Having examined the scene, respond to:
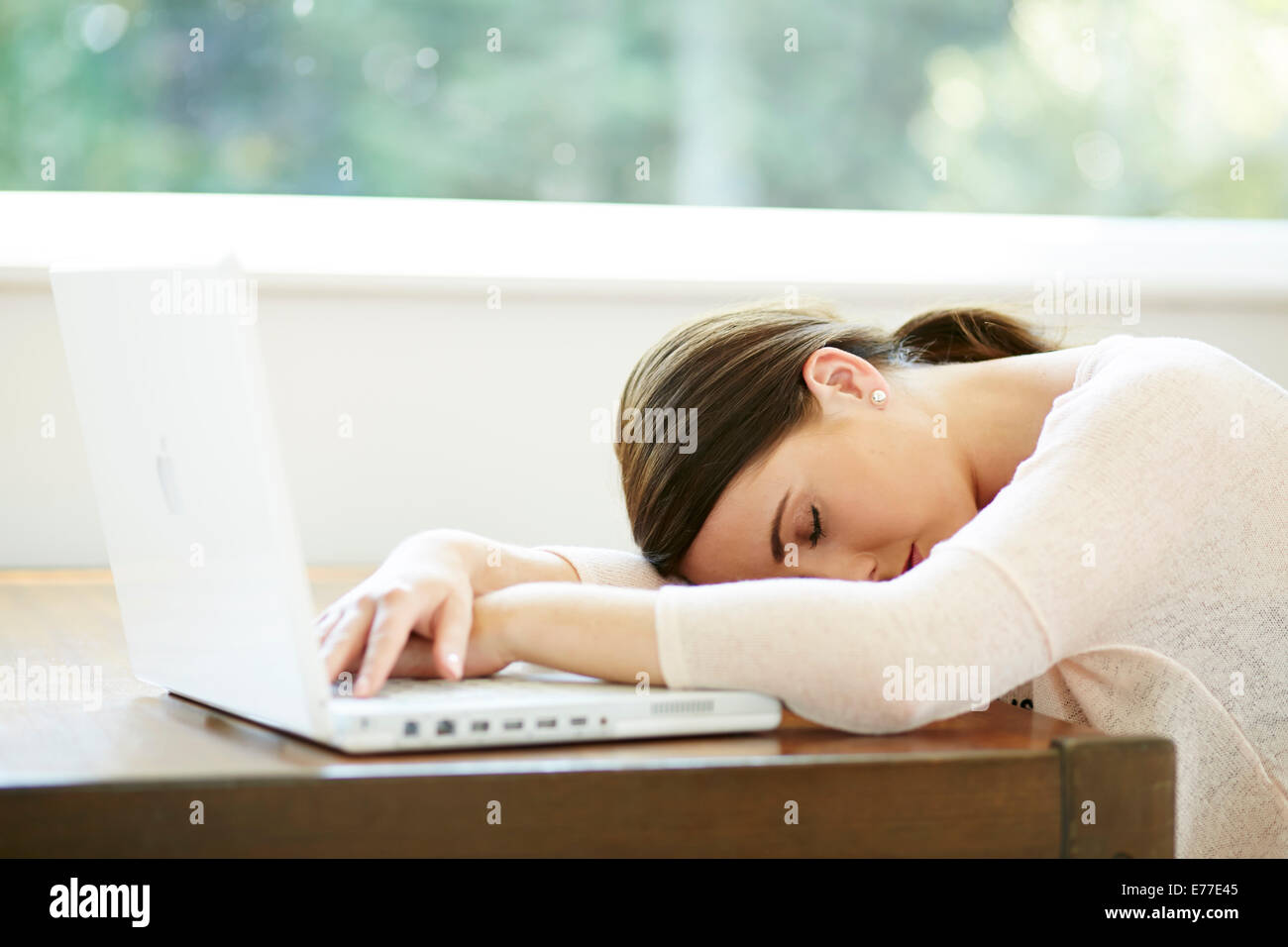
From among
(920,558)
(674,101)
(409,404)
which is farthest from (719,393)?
(674,101)

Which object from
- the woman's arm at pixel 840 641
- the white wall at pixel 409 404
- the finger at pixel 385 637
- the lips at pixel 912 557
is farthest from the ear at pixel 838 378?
the white wall at pixel 409 404

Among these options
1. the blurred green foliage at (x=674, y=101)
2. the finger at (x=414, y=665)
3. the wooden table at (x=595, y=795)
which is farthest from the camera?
the blurred green foliage at (x=674, y=101)

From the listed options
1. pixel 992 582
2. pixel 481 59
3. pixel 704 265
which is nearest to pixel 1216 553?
pixel 992 582

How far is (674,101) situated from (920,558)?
1073 mm

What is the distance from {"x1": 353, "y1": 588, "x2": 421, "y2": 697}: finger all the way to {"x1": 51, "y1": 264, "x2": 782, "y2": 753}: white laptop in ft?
0.03

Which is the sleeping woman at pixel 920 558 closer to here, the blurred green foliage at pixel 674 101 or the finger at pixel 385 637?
the finger at pixel 385 637

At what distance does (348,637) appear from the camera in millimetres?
696

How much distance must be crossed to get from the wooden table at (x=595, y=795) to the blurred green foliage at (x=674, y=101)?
1233mm

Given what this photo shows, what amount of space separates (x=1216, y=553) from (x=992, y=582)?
240mm

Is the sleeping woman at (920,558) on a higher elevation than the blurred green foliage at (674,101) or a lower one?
lower

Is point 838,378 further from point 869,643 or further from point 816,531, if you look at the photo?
point 869,643

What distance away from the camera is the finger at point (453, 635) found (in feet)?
2.29

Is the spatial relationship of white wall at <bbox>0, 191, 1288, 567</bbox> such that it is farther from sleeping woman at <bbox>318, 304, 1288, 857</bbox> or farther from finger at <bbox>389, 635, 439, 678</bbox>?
finger at <bbox>389, 635, 439, 678</bbox>
